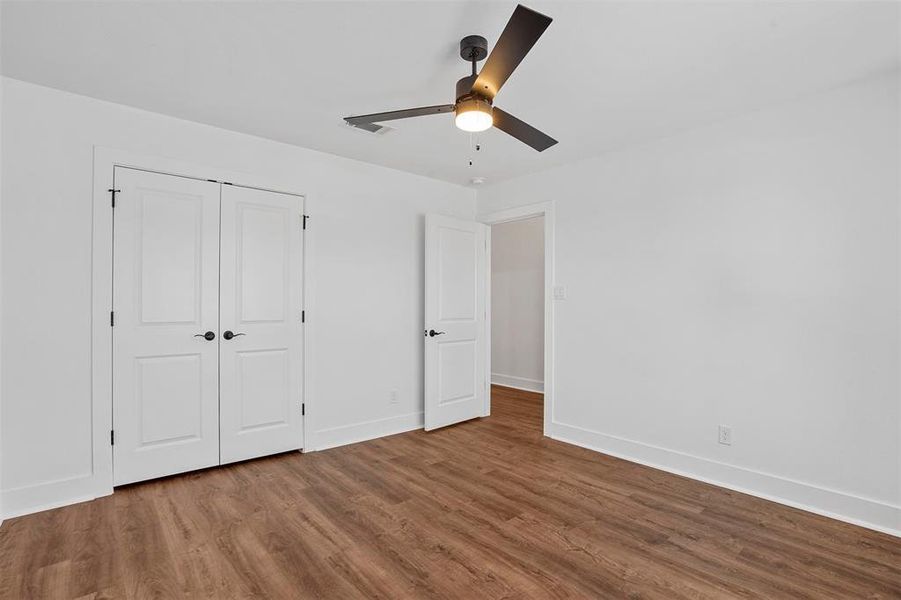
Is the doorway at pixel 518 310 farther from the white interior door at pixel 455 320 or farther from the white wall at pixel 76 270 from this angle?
the white wall at pixel 76 270

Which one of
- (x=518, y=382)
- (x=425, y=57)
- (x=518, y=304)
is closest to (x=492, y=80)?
(x=425, y=57)

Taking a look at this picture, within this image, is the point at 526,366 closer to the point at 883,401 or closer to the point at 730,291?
the point at 730,291

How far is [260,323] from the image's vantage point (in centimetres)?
362

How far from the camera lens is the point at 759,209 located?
119 inches

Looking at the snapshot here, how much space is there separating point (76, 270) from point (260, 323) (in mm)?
1205

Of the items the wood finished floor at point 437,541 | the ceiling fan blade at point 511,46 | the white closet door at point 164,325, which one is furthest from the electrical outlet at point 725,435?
the white closet door at point 164,325

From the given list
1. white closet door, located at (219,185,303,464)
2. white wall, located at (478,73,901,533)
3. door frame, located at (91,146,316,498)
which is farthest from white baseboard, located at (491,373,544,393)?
door frame, located at (91,146,316,498)

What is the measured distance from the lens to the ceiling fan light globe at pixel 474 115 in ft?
6.83

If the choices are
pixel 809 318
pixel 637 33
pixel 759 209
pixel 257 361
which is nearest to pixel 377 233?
pixel 257 361

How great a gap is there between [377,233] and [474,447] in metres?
2.18

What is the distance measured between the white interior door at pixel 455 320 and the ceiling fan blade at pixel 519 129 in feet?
6.80

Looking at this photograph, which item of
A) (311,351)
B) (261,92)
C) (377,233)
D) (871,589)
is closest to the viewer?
(871,589)

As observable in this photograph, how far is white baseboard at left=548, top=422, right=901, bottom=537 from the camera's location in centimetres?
256

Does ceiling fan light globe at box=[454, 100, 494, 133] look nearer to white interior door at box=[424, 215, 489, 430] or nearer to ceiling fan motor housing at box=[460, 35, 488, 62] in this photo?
ceiling fan motor housing at box=[460, 35, 488, 62]
